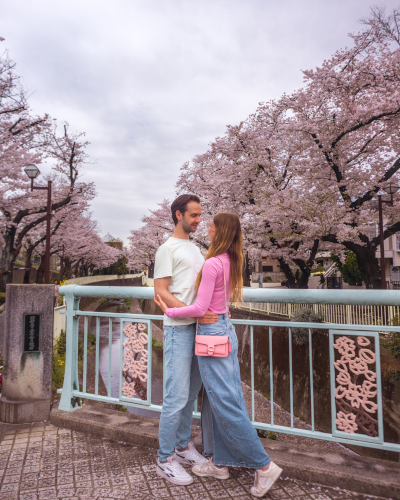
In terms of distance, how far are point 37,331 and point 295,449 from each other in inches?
93.6

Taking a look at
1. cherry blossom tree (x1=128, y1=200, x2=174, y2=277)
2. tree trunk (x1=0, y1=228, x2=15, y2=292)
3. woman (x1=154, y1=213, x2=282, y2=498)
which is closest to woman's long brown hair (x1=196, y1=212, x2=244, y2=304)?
woman (x1=154, y1=213, x2=282, y2=498)

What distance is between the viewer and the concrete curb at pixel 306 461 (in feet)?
6.75

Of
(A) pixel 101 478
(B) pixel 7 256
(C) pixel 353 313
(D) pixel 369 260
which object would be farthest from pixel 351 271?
(A) pixel 101 478

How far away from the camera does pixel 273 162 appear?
16.0 meters

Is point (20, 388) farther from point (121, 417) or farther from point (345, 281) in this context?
point (345, 281)

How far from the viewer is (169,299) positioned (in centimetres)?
217

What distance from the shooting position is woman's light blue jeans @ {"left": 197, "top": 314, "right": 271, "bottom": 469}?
6.72 ft

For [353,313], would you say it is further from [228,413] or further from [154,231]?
[154,231]

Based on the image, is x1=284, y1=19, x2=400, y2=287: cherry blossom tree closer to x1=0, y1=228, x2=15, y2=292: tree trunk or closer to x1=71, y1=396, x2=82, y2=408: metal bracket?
x1=71, y1=396, x2=82, y2=408: metal bracket

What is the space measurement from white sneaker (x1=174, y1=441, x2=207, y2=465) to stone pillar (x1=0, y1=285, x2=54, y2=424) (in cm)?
143

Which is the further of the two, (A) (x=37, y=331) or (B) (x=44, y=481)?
(A) (x=37, y=331)

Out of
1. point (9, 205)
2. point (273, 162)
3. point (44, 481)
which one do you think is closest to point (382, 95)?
point (273, 162)

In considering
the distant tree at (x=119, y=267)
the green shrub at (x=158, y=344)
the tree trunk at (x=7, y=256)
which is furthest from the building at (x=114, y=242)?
the green shrub at (x=158, y=344)

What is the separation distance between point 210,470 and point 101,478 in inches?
27.7
